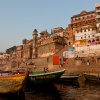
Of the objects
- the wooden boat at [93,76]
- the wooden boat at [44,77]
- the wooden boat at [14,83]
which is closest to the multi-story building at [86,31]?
the wooden boat at [93,76]

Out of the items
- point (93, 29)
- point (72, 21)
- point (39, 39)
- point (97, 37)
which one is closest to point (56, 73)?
point (97, 37)

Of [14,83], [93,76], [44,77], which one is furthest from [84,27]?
[14,83]

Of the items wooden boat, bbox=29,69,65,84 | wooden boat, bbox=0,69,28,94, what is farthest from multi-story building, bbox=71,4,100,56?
wooden boat, bbox=0,69,28,94

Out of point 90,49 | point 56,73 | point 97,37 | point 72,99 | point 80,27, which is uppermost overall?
point 80,27

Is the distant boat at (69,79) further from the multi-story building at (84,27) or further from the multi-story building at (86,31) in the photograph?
the multi-story building at (84,27)

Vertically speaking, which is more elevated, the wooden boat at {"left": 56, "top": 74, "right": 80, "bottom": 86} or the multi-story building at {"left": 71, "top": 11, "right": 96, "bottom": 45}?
the multi-story building at {"left": 71, "top": 11, "right": 96, "bottom": 45}

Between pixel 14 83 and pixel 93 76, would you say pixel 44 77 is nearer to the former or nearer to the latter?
pixel 14 83

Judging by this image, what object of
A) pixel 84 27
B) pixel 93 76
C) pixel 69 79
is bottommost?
Answer: pixel 69 79

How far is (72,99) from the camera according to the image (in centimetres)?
1872

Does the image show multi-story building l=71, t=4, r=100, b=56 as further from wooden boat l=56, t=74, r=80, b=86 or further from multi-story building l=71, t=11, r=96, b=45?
wooden boat l=56, t=74, r=80, b=86

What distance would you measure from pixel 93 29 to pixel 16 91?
4161cm

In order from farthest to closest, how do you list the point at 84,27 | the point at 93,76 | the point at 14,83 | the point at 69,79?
the point at 84,27 → the point at 93,76 → the point at 69,79 → the point at 14,83

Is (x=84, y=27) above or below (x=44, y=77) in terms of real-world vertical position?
above

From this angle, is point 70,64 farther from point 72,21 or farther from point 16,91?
point 16,91
